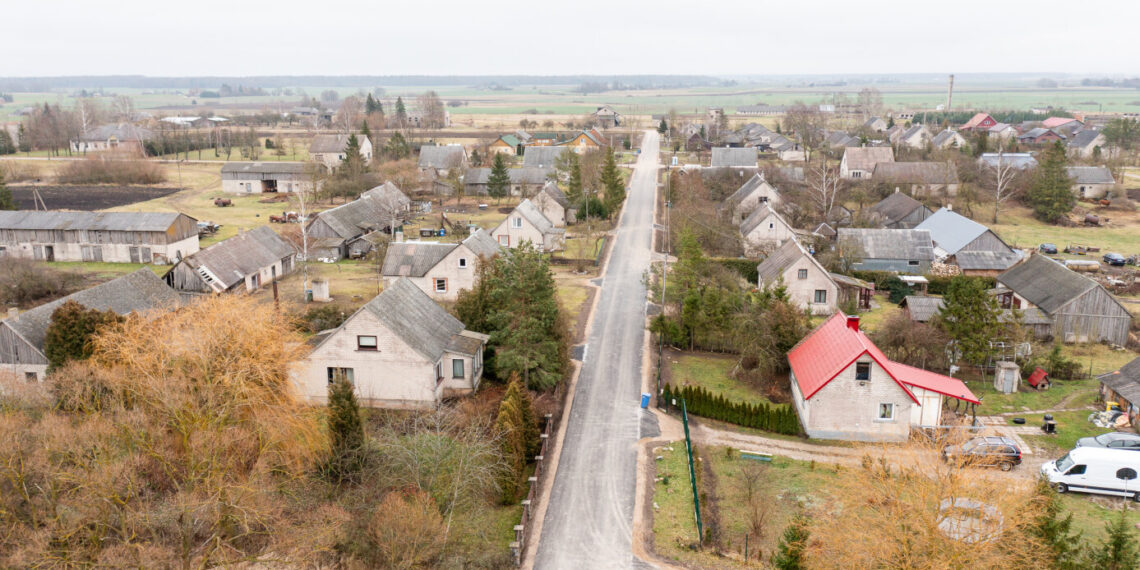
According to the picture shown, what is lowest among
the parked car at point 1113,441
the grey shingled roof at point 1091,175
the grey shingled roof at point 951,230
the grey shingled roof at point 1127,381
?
the parked car at point 1113,441

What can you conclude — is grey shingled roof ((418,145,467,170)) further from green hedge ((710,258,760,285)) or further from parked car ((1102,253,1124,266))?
parked car ((1102,253,1124,266))

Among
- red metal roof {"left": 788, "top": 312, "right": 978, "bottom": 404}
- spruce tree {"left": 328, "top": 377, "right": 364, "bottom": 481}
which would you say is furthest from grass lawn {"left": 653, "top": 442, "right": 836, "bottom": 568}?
spruce tree {"left": 328, "top": 377, "right": 364, "bottom": 481}

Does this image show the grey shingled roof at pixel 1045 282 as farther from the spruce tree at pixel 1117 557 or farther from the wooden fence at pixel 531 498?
the wooden fence at pixel 531 498

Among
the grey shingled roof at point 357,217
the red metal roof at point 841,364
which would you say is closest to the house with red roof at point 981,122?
the grey shingled roof at point 357,217

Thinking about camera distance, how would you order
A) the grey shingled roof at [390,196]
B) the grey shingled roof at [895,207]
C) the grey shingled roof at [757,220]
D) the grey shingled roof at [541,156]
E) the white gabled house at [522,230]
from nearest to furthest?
the grey shingled roof at [757,220], the white gabled house at [522,230], the grey shingled roof at [895,207], the grey shingled roof at [390,196], the grey shingled roof at [541,156]

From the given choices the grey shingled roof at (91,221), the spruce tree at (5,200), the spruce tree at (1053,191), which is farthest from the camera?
the spruce tree at (1053,191)

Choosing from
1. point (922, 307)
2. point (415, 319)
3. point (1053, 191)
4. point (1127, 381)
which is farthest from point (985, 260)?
point (415, 319)
